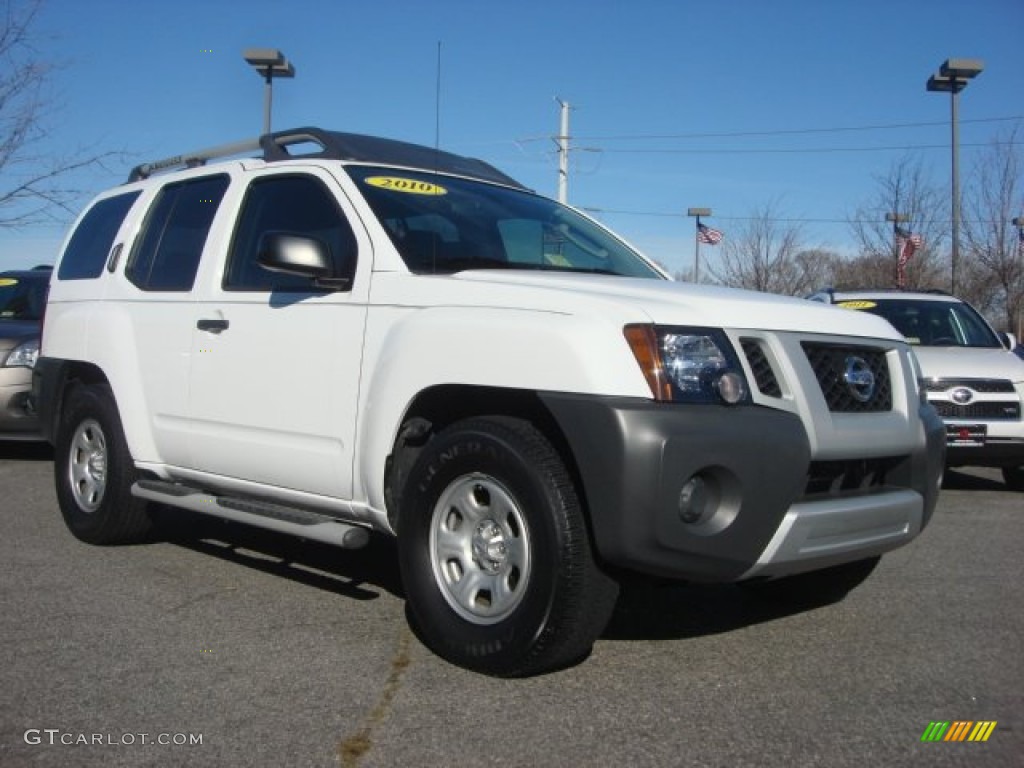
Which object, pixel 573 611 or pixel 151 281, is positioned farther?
pixel 151 281

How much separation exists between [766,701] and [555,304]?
59.8 inches

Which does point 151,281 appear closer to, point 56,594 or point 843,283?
point 56,594

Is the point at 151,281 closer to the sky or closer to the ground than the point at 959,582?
closer to the sky

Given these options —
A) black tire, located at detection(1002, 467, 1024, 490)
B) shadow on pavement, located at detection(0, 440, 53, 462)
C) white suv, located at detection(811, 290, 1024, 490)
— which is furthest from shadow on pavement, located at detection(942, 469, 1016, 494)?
shadow on pavement, located at detection(0, 440, 53, 462)

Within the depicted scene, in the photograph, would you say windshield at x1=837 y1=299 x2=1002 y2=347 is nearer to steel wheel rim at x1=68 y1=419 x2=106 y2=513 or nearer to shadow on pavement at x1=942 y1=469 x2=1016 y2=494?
shadow on pavement at x1=942 y1=469 x2=1016 y2=494

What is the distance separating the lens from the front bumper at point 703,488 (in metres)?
3.11

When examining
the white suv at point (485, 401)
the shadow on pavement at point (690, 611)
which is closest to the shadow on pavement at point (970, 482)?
the shadow on pavement at point (690, 611)

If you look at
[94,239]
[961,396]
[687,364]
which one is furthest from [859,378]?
[961,396]

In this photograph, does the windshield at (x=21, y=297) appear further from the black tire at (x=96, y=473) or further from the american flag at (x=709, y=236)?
the american flag at (x=709, y=236)

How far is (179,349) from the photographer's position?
5.00 meters

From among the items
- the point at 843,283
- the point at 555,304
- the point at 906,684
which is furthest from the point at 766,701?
the point at 843,283

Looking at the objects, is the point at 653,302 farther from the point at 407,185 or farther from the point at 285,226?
the point at 285,226

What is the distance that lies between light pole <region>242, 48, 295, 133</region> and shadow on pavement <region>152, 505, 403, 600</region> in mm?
12436

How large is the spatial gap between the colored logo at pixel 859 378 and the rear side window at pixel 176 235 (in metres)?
3.17
